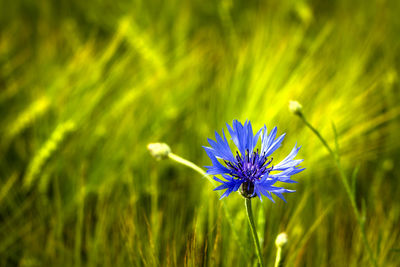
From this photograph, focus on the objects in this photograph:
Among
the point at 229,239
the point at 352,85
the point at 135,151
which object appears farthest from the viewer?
the point at 352,85

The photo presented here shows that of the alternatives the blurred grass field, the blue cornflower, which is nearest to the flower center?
the blue cornflower

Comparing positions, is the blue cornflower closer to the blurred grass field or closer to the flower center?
the flower center

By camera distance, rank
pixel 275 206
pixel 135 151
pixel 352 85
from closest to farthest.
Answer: pixel 275 206
pixel 135 151
pixel 352 85

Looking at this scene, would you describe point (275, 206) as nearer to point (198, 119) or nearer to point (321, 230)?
point (321, 230)

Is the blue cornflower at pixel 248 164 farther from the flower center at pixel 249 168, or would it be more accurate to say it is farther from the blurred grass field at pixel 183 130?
the blurred grass field at pixel 183 130

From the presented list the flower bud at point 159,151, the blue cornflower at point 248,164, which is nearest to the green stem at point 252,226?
the blue cornflower at point 248,164

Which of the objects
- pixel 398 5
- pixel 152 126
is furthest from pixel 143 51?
pixel 398 5

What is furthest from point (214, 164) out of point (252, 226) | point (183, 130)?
point (183, 130)

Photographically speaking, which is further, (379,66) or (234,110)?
(379,66)
